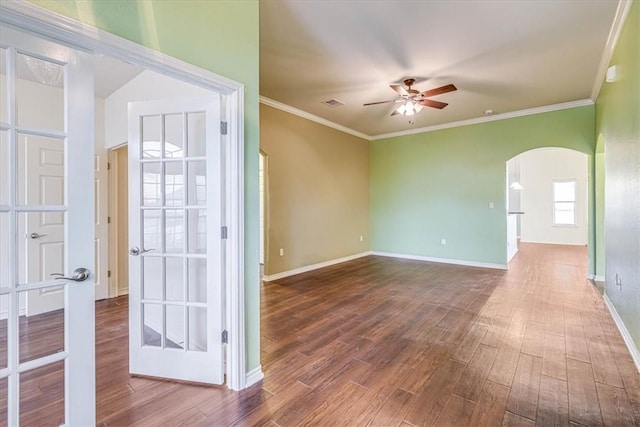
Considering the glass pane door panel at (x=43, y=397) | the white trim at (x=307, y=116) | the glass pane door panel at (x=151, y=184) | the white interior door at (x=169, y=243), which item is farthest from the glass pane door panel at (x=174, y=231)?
the white trim at (x=307, y=116)

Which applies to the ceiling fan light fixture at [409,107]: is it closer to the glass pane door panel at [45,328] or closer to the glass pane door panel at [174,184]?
the glass pane door panel at [174,184]

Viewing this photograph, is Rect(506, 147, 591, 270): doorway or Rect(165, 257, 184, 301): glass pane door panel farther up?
Rect(506, 147, 591, 270): doorway

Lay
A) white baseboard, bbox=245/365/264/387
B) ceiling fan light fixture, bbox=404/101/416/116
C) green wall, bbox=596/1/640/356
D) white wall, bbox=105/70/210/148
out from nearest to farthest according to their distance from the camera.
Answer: white baseboard, bbox=245/365/264/387 < green wall, bbox=596/1/640/356 < white wall, bbox=105/70/210/148 < ceiling fan light fixture, bbox=404/101/416/116

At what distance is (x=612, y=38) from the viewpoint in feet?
9.80

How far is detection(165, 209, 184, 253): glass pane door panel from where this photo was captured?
7.00ft

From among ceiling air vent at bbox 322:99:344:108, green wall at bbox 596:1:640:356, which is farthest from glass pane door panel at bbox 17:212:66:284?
ceiling air vent at bbox 322:99:344:108

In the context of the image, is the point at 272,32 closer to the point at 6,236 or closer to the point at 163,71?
the point at 163,71

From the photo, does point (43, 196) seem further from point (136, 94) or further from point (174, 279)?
point (136, 94)

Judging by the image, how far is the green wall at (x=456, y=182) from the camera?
5.22m

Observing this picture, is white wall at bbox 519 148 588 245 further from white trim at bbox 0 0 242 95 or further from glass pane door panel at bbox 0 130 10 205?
glass pane door panel at bbox 0 130 10 205

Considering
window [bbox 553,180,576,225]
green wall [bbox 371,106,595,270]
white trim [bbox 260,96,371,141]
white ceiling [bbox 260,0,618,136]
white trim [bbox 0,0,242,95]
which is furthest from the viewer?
window [bbox 553,180,576,225]

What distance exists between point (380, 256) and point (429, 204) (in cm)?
167

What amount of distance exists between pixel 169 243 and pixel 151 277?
289mm

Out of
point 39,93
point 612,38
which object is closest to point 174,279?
point 39,93
